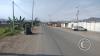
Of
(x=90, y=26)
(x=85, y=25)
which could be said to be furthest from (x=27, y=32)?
(x=85, y=25)

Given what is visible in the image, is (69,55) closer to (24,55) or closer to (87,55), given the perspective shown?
(87,55)

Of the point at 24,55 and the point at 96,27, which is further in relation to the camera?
the point at 96,27

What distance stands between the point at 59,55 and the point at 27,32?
30.2m

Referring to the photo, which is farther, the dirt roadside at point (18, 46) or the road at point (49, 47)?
the dirt roadside at point (18, 46)

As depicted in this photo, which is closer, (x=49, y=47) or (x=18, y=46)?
(x=49, y=47)

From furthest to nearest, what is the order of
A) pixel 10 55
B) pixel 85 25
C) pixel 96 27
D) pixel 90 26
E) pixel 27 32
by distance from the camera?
1. pixel 85 25
2. pixel 90 26
3. pixel 96 27
4. pixel 27 32
5. pixel 10 55

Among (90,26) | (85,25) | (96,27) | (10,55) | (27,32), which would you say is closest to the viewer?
(10,55)

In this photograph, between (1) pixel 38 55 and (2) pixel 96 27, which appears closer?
(1) pixel 38 55

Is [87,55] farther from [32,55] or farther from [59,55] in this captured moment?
[32,55]

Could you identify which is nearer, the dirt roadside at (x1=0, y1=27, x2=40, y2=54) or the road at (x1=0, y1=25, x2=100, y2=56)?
the road at (x1=0, y1=25, x2=100, y2=56)

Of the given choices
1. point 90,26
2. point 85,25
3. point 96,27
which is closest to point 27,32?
point 96,27

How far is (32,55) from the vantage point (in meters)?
12.0

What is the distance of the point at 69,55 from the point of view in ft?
39.2

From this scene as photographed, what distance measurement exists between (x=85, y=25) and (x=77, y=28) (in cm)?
787
